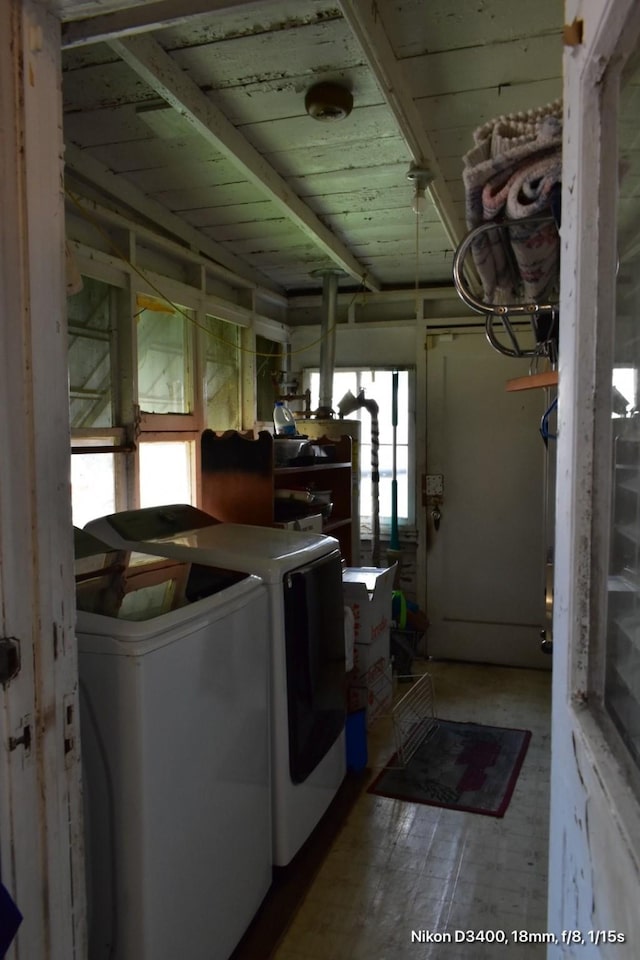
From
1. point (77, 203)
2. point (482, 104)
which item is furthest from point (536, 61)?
point (77, 203)

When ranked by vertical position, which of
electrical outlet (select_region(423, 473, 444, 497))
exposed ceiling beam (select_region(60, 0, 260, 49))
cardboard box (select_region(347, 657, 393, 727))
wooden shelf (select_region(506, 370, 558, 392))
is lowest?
cardboard box (select_region(347, 657, 393, 727))

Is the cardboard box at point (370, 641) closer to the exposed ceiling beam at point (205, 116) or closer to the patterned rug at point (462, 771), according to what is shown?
the patterned rug at point (462, 771)

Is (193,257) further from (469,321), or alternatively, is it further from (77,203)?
(469,321)

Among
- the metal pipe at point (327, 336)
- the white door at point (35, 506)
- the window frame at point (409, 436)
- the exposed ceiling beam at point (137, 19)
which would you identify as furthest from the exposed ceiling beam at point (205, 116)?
the window frame at point (409, 436)

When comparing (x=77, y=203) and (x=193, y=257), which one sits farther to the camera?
(x=193, y=257)

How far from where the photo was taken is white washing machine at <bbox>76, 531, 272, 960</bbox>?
4.45ft

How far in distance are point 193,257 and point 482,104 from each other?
1.61 meters

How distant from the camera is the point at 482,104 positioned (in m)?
1.89

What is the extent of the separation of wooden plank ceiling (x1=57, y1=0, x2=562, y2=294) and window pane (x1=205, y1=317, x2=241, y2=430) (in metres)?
0.63

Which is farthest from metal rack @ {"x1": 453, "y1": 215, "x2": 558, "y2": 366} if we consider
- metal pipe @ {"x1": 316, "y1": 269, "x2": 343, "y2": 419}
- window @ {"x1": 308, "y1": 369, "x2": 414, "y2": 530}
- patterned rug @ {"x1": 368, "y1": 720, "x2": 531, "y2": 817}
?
window @ {"x1": 308, "y1": 369, "x2": 414, "y2": 530}

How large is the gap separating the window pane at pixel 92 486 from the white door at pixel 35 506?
4.60 ft

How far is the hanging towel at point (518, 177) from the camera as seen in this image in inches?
39.3

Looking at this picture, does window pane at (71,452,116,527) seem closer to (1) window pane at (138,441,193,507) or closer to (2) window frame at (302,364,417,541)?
(1) window pane at (138,441,193,507)

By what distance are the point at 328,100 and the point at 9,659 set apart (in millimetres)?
1639
